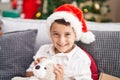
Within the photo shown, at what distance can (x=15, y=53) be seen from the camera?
5.16ft

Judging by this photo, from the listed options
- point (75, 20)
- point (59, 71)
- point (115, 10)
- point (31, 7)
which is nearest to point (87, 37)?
point (75, 20)

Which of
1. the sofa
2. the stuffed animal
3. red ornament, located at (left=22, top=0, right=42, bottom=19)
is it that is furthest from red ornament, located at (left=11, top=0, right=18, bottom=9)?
the stuffed animal

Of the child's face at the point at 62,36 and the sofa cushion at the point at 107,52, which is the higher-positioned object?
the child's face at the point at 62,36

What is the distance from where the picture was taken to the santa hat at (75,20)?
1.44 meters

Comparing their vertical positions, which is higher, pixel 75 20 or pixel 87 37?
pixel 75 20

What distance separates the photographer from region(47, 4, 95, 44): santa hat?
1443 millimetres

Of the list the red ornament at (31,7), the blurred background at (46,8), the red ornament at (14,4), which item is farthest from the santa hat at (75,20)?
the red ornament at (14,4)

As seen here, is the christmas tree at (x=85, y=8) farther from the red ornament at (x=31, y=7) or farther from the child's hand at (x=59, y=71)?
the child's hand at (x=59, y=71)

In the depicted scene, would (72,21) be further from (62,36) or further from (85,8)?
(85,8)

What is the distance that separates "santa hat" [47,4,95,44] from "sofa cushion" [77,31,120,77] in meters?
0.05

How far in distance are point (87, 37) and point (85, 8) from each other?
168 cm

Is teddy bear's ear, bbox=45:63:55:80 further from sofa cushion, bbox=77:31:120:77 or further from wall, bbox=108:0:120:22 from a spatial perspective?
wall, bbox=108:0:120:22

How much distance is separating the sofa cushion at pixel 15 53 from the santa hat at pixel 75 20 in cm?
23

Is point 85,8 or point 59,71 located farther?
point 85,8
